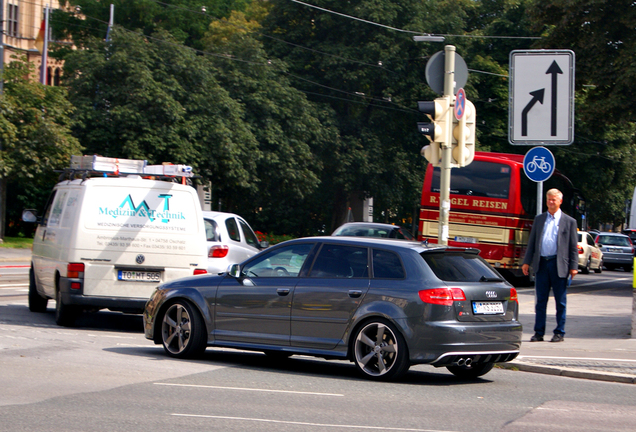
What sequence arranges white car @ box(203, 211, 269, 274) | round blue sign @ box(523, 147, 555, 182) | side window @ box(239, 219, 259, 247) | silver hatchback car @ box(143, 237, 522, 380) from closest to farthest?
1. silver hatchback car @ box(143, 237, 522, 380)
2. round blue sign @ box(523, 147, 555, 182)
3. white car @ box(203, 211, 269, 274)
4. side window @ box(239, 219, 259, 247)

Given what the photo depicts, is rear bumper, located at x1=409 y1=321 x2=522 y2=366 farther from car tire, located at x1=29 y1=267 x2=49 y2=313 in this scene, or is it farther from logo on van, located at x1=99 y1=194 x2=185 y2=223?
car tire, located at x1=29 y1=267 x2=49 y2=313

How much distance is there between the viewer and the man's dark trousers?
11.9 metres

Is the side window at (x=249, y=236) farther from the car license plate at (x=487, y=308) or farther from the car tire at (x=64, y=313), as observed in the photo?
the car license plate at (x=487, y=308)

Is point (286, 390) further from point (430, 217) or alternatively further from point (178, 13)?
point (178, 13)

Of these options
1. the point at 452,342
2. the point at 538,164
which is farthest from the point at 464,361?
the point at 538,164

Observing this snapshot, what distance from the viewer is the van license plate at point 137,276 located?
1223 centimetres

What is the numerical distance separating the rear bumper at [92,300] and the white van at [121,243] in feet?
0.05

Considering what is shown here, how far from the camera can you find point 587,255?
35.2 metres

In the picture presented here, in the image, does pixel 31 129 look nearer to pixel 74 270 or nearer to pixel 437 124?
pixel 74 270

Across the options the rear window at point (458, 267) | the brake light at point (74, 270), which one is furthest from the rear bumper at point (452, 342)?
the brake light at point (74, 270)

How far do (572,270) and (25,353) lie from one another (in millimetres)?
7066

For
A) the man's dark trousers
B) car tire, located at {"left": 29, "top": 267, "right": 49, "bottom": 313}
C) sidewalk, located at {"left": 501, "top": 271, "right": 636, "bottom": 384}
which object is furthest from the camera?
car tire, located at {"left": 29, "top": 267, "right": 49, "bottom": 313}

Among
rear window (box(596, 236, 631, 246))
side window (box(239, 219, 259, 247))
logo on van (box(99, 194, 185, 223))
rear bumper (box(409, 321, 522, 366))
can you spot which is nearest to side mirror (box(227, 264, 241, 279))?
rear bumper (box(409, 321, 522, 366))

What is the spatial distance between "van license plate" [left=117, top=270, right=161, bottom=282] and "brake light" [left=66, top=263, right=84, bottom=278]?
1.71 ft
